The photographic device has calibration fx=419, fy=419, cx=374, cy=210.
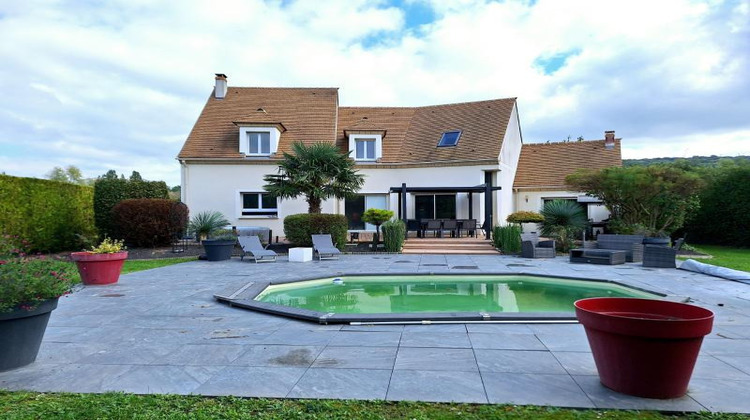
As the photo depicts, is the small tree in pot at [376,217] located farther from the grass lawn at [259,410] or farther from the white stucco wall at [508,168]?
the grass lawn at [259,410]

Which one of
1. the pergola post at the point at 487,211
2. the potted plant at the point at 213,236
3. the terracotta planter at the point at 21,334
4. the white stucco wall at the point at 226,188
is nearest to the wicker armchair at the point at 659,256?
the pergola post at the point at 487,211

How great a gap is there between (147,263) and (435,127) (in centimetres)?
1633

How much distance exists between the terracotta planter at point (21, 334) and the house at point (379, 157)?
16697 mm

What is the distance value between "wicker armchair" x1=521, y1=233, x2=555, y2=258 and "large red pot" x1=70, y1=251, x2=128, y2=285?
40.2ft

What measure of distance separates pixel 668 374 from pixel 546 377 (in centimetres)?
93

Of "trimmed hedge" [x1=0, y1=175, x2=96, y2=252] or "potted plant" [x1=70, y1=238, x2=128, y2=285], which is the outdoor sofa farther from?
"trimmed hedge" [x1=0, y1=175, x2=96, y2=252]

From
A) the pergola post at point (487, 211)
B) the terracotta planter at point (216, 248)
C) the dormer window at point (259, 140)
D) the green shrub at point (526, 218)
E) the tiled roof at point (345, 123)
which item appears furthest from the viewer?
the tiled roof at point (345, 123)

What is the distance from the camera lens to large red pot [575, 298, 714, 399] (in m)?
3.03

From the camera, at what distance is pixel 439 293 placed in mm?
8984

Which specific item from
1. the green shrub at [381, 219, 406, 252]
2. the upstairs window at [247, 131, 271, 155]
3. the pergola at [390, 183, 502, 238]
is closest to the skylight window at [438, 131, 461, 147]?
the pergola at [390, 183, 502, 238]

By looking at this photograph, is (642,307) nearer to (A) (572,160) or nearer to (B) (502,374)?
(B) (502,374)

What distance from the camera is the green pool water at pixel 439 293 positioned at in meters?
7.53

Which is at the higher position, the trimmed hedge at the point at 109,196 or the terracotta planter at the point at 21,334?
the trimmed hedge at the point at 109,196

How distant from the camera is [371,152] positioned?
22781 mm
